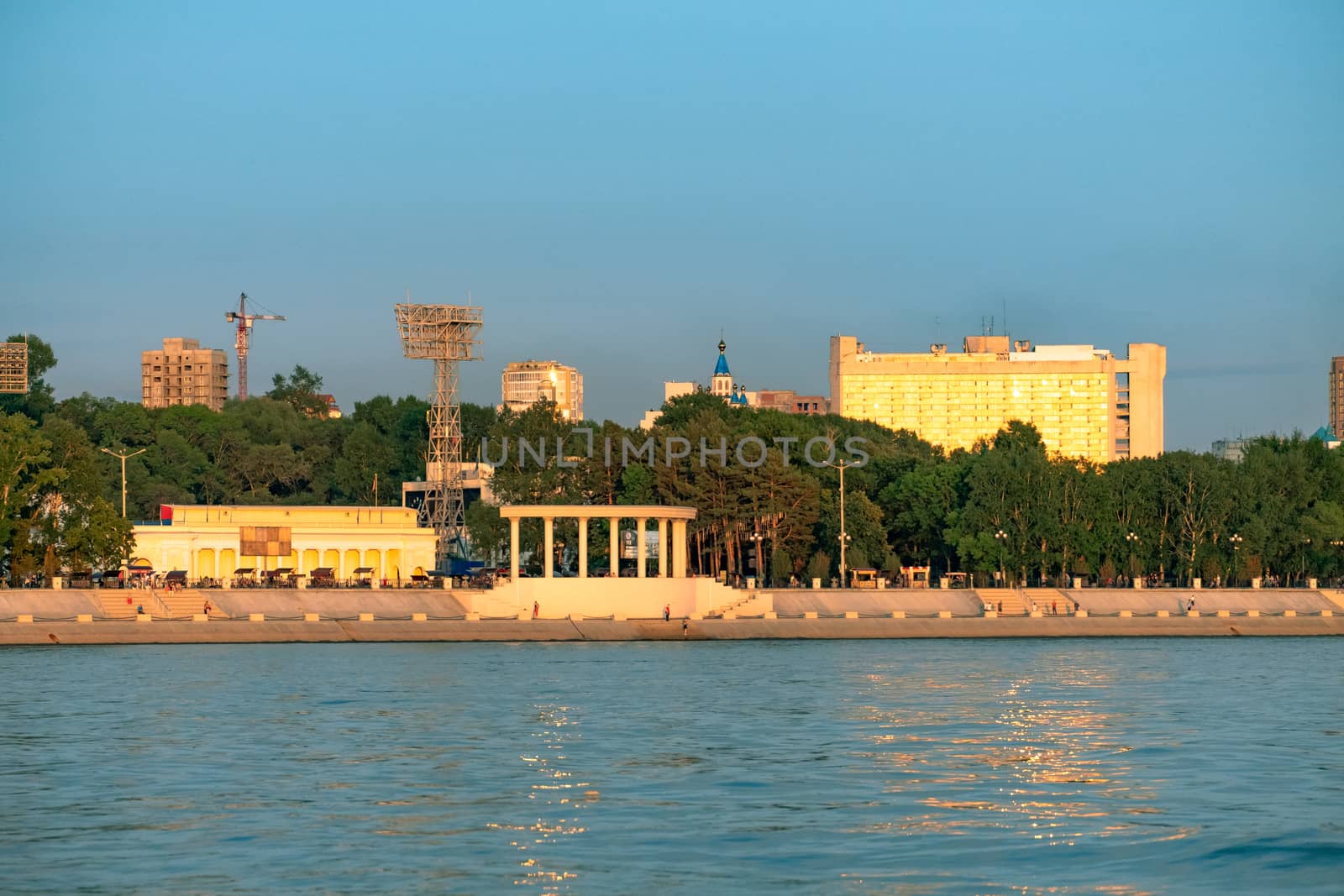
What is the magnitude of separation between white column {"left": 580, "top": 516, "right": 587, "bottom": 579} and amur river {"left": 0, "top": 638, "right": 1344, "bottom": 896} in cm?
2350

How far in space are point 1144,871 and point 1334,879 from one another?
273 centimetres

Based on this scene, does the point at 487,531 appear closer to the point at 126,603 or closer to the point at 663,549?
the point at 663,549

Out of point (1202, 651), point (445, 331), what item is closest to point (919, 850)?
point (1202, 651)

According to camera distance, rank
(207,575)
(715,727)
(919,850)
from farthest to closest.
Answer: (207,575) → (715,727) → (919,850)

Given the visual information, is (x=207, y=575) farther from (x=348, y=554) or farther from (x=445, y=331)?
(x=445, y=331)

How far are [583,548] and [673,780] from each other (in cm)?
5449

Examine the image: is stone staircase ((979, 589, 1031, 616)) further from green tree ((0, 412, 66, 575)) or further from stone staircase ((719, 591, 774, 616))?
green tree ((0, 412, 66, 575))

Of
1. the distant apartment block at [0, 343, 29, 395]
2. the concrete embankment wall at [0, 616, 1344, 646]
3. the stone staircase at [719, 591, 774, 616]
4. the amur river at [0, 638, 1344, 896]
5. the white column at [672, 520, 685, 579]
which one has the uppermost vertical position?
the distant apartment block at [0, 343, 29, 395]

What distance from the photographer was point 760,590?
9950 centimetres

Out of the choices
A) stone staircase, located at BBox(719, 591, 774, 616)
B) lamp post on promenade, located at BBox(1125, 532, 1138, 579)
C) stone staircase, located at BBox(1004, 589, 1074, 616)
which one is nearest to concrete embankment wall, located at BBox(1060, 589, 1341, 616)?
stone staircase, located at BBox(1004, 589, 1074, 616)

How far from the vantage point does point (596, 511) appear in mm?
94250

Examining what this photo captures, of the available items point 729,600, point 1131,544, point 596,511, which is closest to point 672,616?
point 729,600

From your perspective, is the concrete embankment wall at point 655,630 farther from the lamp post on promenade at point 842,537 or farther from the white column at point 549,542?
the lamp post on promenade at point 842,537

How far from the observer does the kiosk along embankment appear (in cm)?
8850
